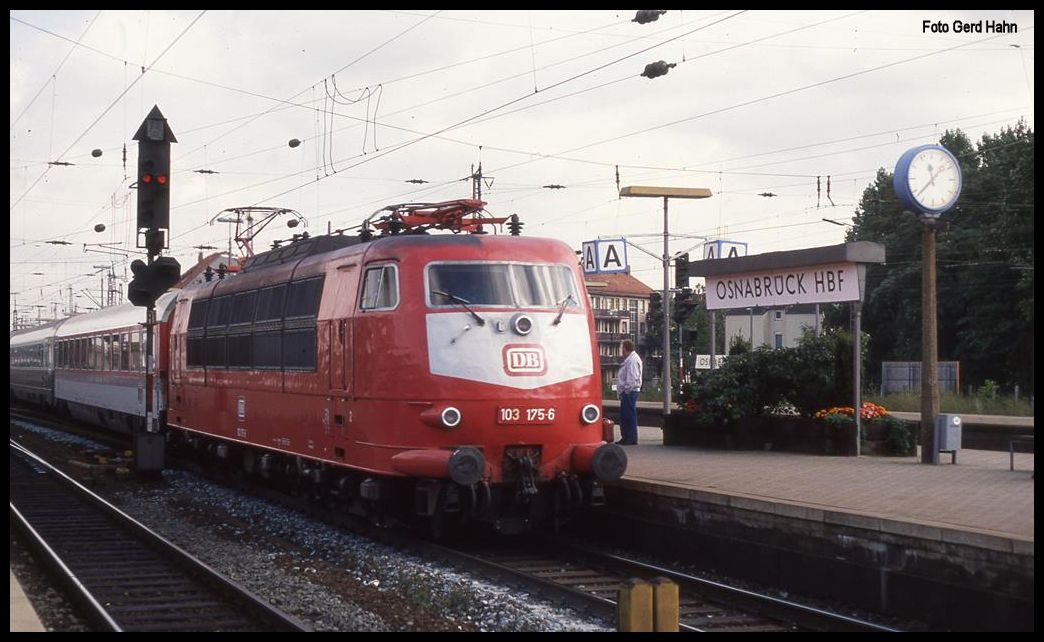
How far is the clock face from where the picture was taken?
16141mm

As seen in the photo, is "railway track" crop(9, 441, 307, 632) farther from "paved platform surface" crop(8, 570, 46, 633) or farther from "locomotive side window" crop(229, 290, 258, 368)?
"locomotive side window" crop(229, 290, 258, 368)

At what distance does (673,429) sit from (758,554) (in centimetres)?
834

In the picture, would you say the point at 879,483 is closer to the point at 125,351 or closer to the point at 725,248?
the point at 725,248

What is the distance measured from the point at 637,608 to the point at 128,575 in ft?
20.8

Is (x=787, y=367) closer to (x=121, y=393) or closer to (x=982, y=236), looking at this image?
(x=121, y=393)

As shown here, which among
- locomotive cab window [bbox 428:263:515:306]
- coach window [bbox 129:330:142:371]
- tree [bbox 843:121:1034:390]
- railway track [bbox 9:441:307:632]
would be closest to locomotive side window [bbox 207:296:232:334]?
railway track [bbox 9:441:307:632]

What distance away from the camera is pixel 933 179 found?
53.4ft

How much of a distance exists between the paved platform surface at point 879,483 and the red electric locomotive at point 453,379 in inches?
52.9

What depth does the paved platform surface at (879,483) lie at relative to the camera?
416 inches

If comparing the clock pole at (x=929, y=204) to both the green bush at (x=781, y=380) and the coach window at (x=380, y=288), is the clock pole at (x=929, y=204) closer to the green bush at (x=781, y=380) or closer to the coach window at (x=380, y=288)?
the green bush at (x=781, y=380)

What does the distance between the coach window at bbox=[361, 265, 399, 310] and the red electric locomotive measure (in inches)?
0.6

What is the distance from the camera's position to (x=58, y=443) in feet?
104

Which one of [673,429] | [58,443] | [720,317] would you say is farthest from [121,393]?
[720,317]

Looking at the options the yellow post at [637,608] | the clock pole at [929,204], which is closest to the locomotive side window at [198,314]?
the clock pole at [929,204]
